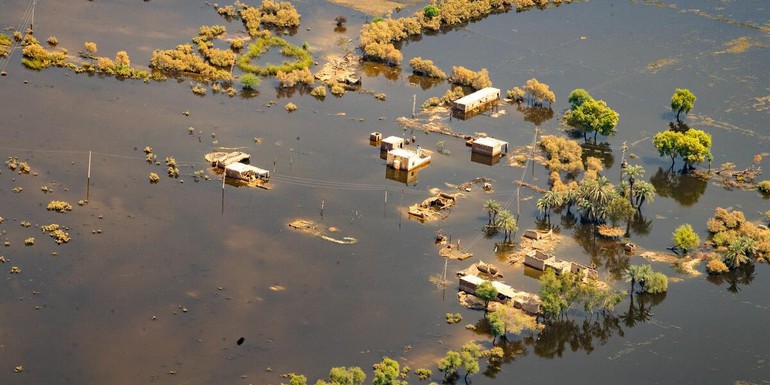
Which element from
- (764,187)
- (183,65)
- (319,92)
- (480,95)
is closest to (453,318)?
(764,187)

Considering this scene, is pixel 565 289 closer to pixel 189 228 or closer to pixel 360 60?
pixel 189 228

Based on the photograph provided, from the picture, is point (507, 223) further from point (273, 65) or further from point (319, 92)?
point (273, 65)

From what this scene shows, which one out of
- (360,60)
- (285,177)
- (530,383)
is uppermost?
(360,60)

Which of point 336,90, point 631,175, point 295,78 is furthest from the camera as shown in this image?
point 295,78

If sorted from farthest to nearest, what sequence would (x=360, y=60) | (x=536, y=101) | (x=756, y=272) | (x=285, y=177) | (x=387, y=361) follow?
1. (x=360, y=60)
2. (x=536, y=101)
3. (x=285, y=177)
4. (x=756, y=272)
5. (x=387, y=361)

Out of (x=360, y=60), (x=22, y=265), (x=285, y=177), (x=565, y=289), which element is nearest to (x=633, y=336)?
(x=565, y=289)

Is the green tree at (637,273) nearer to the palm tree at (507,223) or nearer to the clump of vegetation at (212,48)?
the palm tree at (507,223)
